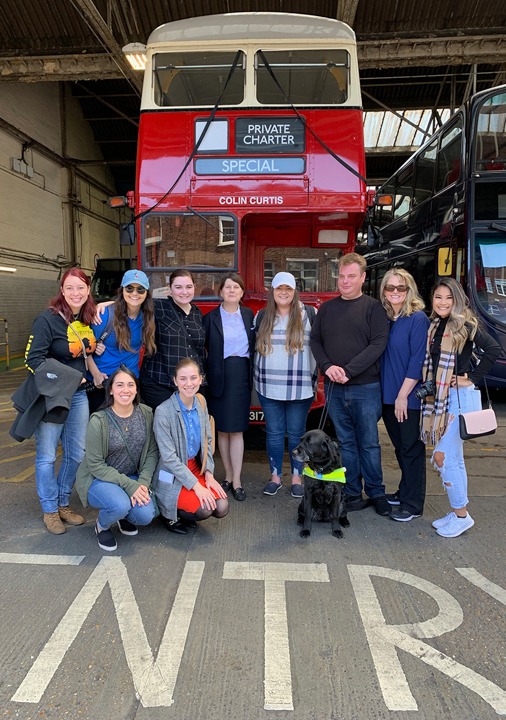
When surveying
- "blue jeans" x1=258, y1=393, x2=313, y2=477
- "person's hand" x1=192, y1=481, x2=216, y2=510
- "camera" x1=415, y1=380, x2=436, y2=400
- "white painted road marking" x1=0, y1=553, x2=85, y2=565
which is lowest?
"white painted road marking" x1=0, y1=553, x2=85, y2=565

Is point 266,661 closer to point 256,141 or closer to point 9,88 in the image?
point 256,141

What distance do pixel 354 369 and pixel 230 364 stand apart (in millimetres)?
1054

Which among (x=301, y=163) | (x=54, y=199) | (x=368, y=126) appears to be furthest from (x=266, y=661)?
(x=368, y=126)

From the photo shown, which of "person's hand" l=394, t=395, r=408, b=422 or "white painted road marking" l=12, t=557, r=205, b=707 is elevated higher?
"person's hand" l=394, t=395, r=408, b=422

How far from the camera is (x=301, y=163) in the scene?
529 centimetres

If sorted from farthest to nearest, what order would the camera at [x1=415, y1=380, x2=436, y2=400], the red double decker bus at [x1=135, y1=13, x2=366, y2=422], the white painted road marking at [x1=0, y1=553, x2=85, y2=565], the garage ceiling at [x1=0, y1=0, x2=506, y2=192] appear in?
1. the garage ceiling at [x1=0, y1=0, x2=506, y2=192]
2. the red double decker bus at [x1=135, y1=13, x2=366, y2=422]
3. the camera at [x1=415, y1=380, x2=436, y2=400]
4. the white painted road marking at [x1=0, y1=553, x2=85, y2=565]

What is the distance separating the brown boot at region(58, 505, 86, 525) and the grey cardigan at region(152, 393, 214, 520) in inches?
26.6

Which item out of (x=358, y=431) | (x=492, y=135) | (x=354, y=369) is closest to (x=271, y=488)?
(x=358, y=431)

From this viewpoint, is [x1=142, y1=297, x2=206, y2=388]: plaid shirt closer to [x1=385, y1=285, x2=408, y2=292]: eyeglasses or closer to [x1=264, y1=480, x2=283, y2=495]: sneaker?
[x1=264, y1=480, x2=283, y2=495]: sneaker

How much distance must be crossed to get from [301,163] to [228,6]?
700 cm

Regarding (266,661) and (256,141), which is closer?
(266,661)

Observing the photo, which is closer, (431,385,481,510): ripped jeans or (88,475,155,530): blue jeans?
(88,475,155,530): blue jeans

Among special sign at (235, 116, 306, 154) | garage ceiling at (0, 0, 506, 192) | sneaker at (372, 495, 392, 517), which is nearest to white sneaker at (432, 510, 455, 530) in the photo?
sneaker at (372, 495, 392, 517)

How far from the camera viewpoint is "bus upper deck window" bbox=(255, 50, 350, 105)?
5.39m
